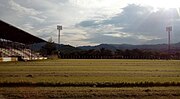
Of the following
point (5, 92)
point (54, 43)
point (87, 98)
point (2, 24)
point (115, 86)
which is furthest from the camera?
point (54, 43)

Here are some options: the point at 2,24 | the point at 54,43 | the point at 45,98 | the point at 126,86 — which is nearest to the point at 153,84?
the point at 126,86

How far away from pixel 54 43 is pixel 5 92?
11923 centimetres

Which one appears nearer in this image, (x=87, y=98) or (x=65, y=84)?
(x=87, y=98)

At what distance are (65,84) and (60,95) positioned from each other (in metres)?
3.92

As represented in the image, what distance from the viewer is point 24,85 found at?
736 inches

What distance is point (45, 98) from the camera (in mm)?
14148

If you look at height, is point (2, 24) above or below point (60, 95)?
above

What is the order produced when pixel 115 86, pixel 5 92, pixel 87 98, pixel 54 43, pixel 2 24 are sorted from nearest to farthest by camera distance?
pixel 87 98 < pixel 5 92 < pixel 115 86 < pixel 2 24 < pixel 54 43

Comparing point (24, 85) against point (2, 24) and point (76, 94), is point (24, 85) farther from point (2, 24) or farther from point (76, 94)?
point (2, 24)

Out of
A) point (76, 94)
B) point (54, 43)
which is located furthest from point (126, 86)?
point (54, 43)

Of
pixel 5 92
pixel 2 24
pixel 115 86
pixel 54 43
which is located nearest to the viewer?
pixel 5 92

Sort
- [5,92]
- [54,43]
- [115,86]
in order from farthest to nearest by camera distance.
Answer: [54,43] < [115,86] < [5,92]

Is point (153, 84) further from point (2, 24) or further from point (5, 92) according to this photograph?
point (2, 24)

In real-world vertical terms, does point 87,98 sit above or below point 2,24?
below
